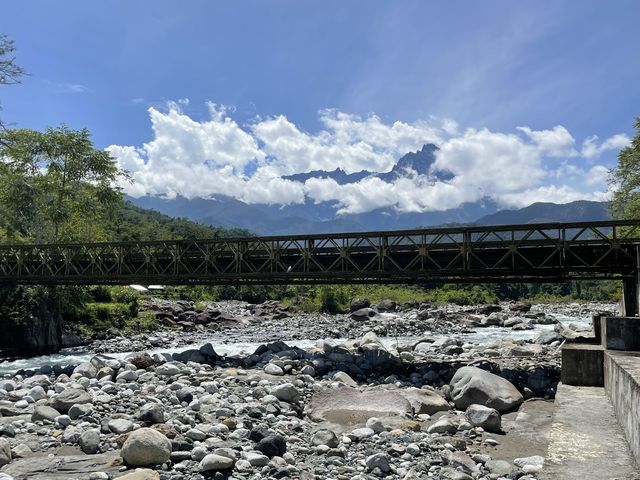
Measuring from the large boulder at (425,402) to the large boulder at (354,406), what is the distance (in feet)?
0.68

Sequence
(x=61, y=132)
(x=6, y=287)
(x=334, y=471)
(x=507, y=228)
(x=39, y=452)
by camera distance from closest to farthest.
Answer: (x=334, y=471) < (x=39, y=452) < (x=507, y=228) < (x=6, y=287) < (x=61, y=132)

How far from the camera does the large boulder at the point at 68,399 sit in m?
11.5

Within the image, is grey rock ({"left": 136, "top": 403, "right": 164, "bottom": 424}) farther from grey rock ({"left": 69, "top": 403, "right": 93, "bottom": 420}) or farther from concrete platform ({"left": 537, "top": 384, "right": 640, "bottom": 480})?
concrete platform ({"left": 537, "top": 384, "right": 640, "bottom": 480})

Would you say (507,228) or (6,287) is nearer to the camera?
(507,228)

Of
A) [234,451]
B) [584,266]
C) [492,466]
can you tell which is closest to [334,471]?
[234,451]

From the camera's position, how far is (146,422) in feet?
33.4

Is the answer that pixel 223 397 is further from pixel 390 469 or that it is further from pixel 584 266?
pixel 584 266

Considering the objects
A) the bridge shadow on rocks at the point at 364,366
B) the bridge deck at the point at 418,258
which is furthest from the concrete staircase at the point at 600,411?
the bridge deck at the point at 418,258

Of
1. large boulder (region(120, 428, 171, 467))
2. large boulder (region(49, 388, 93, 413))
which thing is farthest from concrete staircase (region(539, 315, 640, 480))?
large boulder (region(49, 388, 93, 413))

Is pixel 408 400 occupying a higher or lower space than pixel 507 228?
lower

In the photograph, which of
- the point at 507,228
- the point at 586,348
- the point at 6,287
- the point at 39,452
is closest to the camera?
the point at 39,452

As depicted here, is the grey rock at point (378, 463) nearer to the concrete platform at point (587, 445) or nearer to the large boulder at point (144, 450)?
the concrete platform at point (587, 445)

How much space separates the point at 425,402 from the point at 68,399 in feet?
28.3

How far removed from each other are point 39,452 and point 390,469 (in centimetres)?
624
